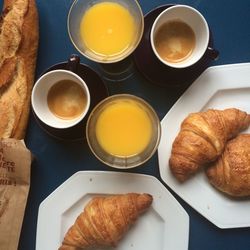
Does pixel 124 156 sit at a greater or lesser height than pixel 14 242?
greater

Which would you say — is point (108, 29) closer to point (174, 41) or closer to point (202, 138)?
point (174, 41)

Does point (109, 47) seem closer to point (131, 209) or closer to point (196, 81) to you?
point (196, 81)

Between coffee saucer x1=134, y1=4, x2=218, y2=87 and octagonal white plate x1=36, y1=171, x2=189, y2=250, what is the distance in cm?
27

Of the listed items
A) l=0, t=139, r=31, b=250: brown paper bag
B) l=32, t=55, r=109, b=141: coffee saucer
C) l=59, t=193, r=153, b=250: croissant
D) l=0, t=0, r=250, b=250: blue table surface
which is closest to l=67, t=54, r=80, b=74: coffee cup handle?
l=32, t=55, r=109, b=141: coffee saucer

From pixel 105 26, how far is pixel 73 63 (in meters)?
0.12

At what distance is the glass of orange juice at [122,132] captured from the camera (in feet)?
3.21

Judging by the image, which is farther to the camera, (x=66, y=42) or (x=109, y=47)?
(x=66, y=42)

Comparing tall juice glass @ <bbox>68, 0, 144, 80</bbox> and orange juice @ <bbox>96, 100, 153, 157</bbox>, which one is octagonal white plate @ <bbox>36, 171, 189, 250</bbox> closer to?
orange juice @ <bbox>96, 100, 153, 157</bbox>

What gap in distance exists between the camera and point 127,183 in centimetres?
107

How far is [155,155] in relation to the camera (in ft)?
3.58

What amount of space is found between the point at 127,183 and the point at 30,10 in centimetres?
54

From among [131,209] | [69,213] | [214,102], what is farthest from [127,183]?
[214,102]

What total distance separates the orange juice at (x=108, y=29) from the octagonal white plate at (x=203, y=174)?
0.23 metres

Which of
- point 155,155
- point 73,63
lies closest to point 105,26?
point 73,63
